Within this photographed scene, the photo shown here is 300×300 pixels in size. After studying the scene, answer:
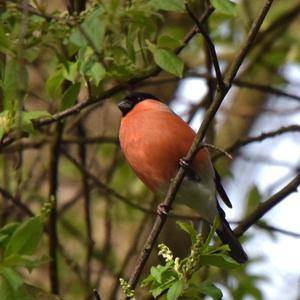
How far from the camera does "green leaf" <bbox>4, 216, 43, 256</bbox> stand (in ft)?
7.95

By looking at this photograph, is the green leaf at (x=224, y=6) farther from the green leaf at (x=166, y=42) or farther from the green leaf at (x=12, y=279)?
the green leaf at (x=12, y=279)

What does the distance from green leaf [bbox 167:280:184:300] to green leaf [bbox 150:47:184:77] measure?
2.21 feet

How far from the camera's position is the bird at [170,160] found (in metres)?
3.38

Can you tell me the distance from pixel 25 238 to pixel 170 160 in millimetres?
1052

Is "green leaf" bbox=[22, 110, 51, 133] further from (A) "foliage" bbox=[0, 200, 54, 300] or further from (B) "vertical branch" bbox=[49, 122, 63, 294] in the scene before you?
(B) "vertical branch" bbox=[49, 122, 63, 294]

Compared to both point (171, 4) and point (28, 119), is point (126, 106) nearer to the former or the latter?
point (28, 119)

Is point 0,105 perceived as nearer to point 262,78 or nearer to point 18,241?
point 18,241

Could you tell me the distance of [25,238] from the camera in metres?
2.45

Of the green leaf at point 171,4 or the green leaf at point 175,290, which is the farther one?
the green leaf at point 171,4

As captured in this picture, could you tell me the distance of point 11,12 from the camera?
8.38 feet

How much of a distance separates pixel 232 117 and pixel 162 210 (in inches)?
114

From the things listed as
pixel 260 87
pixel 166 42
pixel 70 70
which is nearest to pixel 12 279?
pixel 70 70

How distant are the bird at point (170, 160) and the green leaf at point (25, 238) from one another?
98cm

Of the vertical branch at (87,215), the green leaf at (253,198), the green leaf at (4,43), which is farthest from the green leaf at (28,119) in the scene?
the green leaf at (253,198)
